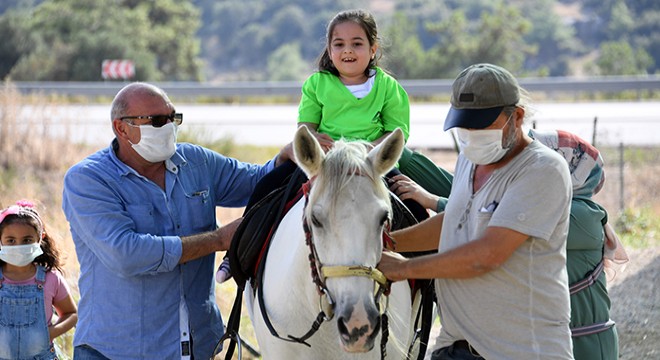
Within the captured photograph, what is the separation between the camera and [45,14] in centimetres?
4241

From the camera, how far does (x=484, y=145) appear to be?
365 centimetres

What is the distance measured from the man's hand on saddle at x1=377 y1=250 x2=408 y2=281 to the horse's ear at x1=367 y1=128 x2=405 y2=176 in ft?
1.13

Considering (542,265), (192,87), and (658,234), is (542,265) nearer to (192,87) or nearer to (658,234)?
(658,234)

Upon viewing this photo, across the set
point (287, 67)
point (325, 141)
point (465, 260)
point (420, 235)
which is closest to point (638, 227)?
point (325, 141)

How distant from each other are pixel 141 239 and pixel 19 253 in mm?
993

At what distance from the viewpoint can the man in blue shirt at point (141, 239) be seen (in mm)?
4598

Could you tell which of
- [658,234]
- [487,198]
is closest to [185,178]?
[487,198]

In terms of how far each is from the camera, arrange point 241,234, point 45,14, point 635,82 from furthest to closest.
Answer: point 45,14 → point 635,82 → point 241,234

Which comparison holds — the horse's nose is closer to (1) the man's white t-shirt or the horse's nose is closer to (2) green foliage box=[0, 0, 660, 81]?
(1) the man's white t-shirt

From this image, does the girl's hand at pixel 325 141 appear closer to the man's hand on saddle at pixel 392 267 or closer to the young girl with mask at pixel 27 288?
the man's hand on saddle at pixel 392 267

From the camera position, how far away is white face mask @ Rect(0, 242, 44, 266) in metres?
5.14

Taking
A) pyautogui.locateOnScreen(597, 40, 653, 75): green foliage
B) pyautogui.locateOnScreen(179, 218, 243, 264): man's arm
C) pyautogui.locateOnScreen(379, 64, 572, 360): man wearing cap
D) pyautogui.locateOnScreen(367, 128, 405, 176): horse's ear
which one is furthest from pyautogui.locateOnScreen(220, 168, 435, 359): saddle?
pyautogui.locateOnScreen(597, 40, 653, 75): green foliage

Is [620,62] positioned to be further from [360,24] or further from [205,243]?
[205,243]

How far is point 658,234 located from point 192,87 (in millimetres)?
16893
